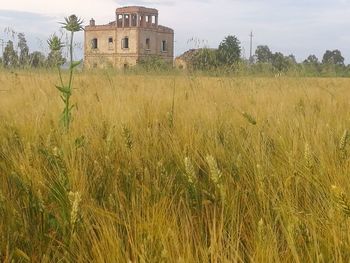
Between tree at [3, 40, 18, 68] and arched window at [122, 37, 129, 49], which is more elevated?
arched window at [122, 37, 129, 49]

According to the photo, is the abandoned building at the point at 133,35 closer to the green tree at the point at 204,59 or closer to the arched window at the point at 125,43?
the arched window at the point at 125,43

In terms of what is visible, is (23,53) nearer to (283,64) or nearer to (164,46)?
(283,64)

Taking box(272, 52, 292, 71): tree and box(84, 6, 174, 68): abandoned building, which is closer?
box(272, 52, 292, 71): tree

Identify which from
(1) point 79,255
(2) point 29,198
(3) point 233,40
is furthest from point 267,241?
(3) point 233,40

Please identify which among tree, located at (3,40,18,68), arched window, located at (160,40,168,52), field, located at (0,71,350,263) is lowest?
field, located at (0,71,350,263)

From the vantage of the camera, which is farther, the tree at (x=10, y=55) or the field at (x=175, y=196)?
the tree at (x=10, y=55)

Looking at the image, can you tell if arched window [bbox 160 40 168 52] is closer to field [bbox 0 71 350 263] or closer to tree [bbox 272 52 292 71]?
tree [bbox 272 52 292 71]

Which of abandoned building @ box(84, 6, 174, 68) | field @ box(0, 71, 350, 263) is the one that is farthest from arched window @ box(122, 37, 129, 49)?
field @ box(0, 71, 350, 263)

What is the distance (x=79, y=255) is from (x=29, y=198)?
0.32 metres

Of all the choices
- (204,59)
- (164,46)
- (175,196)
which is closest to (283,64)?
(204,59)

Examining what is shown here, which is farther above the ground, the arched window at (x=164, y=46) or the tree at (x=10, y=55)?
the arched window at (x=164, y=46)

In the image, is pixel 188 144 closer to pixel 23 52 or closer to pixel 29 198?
pixel 29 198

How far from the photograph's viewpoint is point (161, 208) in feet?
3.03

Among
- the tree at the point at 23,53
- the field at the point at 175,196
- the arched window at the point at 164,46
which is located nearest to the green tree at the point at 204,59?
the tree at the point at 23,53
